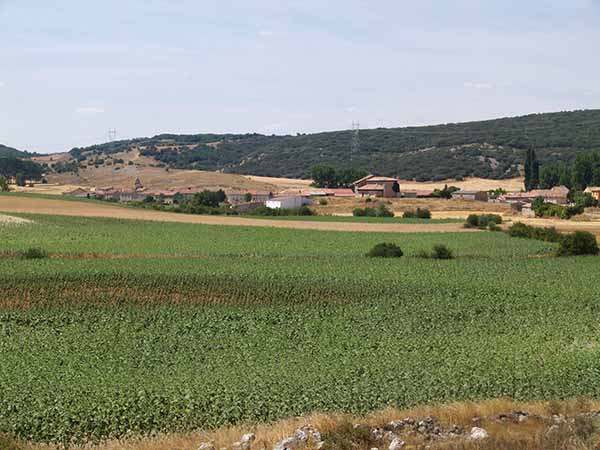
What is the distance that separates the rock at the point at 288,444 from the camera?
17.0 m

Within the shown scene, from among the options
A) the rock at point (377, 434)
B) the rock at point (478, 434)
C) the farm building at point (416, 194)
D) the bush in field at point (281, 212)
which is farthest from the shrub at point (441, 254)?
the farm building at point (416, 194)

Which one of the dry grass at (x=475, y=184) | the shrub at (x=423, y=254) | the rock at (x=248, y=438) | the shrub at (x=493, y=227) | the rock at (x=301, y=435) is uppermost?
the rock at (x=301, y=435)

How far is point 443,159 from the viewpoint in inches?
7771

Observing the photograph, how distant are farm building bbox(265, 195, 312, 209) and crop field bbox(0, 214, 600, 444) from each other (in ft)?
192

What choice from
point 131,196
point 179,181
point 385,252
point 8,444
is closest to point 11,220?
point 385,252

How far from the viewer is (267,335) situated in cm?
3269

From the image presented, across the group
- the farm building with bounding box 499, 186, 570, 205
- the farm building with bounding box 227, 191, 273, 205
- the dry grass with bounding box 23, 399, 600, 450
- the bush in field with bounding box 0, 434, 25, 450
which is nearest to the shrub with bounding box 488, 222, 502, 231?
the farm building with bounding box 499, 186, 570, 205

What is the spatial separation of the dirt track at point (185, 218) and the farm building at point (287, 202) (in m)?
23.1

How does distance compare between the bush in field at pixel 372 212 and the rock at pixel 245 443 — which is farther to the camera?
the bush in field at pixel 372 212

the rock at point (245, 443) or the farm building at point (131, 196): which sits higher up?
the rock at point (245, 443)

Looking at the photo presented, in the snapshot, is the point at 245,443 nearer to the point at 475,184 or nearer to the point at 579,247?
the point at 579,247

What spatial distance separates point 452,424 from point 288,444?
3692 mm

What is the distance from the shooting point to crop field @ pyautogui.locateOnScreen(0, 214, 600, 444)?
22.2 meters

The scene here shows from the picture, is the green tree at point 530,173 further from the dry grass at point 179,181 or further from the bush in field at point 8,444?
the bush in field at point 8,444
